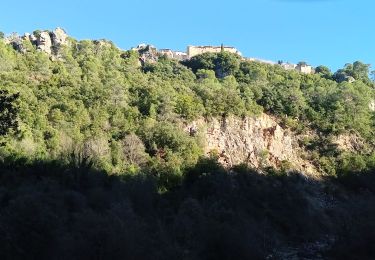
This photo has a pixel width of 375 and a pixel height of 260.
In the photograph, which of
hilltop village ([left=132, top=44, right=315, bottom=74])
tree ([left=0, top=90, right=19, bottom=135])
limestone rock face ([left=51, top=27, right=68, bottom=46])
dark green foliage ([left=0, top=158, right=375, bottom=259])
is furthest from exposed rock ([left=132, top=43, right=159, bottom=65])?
tree ([left=0, top=90, right=19, bottom=135])

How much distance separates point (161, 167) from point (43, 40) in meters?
27.6

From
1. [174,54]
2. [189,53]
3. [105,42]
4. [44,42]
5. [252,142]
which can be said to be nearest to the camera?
[252,142]

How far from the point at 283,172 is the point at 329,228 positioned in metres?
11.4

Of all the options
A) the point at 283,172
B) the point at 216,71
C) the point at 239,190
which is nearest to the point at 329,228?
the point at 239,190

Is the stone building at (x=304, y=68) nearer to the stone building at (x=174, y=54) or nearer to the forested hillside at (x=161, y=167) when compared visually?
the forested hillside at (x=161, y=167)

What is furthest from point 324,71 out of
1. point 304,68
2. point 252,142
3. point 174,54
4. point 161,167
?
point 161,167

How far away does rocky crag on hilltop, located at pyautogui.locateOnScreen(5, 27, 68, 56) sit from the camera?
54006mm

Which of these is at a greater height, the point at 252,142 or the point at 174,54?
the point at 174,54

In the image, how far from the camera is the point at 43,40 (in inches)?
2191

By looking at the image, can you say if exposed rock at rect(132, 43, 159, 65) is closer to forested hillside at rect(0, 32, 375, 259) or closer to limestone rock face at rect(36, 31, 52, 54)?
forested hillside at rect(0, 32, 375, 259)

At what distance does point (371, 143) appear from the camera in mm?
50750

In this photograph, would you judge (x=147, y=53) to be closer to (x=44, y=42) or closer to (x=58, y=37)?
(x=58, y=37)

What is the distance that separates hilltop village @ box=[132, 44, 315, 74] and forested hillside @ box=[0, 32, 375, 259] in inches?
96.8

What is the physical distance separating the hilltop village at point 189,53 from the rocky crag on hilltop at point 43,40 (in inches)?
483
